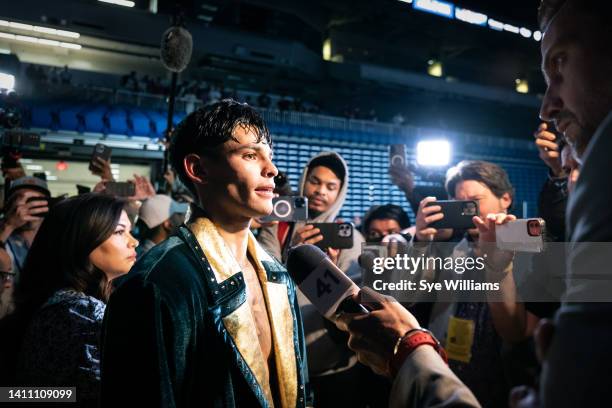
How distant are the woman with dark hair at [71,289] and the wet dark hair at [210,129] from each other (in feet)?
2.00

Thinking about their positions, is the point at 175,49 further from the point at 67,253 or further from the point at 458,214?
the point at 458,214

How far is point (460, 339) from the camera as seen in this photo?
1776mm

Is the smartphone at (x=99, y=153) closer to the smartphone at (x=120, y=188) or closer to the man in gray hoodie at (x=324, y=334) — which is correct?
the smartphone at (x=120, y=188)

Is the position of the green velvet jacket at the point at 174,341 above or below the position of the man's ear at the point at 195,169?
below

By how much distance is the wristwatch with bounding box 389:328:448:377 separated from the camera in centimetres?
80

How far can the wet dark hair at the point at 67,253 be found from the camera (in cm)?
164

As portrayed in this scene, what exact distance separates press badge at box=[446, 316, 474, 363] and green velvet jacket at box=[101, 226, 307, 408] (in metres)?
0.96

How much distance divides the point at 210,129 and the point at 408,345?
0.88 metres

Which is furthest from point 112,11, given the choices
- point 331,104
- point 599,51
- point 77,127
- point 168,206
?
point 599,51

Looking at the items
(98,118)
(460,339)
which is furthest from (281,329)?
(98,118)

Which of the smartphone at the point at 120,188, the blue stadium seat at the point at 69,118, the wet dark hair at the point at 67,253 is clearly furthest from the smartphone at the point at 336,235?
the blue stadium seat at the point at 69,118

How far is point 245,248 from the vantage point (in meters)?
1.41

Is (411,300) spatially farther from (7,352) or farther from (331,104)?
(331,104)

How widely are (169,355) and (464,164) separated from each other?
180 centimetres
